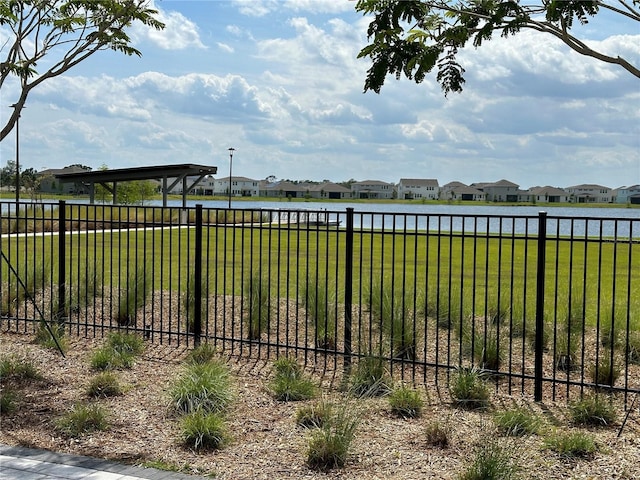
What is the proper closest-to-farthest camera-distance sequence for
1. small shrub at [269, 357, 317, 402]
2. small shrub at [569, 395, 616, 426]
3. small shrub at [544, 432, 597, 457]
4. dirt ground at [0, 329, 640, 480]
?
dirt ground at [0, 329, 640, 480]
small shrub at [544, 432, 597, 457]
small shrub at [569, 395, 616, 426]
small shrub at [269, 357, 317, 402]

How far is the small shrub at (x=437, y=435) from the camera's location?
5.18 metres

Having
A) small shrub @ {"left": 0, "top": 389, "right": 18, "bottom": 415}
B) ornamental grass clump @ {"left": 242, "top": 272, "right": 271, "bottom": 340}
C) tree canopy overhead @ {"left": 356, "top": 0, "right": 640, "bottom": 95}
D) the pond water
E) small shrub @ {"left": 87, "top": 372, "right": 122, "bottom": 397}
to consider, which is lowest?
small shrub @ {"left": 0, "top": 389, "right": 18, "bottom": 415}

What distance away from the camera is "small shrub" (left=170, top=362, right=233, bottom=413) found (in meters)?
5.87

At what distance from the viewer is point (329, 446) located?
15.9 ft

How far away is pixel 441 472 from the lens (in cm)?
470

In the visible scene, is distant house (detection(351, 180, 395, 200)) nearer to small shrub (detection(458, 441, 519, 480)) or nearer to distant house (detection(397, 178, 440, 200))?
distant house (detection(397, 178, 440, 200))

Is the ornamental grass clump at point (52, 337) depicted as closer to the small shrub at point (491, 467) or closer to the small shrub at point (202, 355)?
the small shrub at point (202, 355)

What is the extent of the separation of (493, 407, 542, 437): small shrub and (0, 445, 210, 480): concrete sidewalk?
241cm

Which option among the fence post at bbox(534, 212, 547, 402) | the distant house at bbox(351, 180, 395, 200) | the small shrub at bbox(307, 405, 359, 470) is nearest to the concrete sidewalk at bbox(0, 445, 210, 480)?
the small shrub at bbox(307, 405, 359, 470)

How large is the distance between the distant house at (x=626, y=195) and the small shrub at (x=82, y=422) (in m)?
85.5

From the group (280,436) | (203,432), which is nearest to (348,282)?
(280,436)

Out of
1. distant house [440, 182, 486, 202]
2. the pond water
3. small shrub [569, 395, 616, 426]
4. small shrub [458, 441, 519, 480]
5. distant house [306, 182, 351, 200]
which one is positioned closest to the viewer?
small shrub [458, 441, 519, 480]

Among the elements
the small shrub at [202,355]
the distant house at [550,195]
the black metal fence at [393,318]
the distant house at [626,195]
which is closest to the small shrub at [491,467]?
the black metal fence at [393,318]

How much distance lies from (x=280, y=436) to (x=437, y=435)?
1.23m
